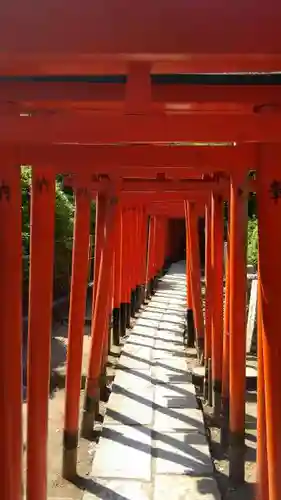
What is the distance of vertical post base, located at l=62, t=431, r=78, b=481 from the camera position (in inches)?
231

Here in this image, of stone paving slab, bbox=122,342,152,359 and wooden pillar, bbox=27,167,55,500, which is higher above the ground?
wooden pillar, bbox=27,167,55,500

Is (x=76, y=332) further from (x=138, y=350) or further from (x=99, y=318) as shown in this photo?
(x=138, y=350)

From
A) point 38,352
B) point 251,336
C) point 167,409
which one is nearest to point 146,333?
point 251,336

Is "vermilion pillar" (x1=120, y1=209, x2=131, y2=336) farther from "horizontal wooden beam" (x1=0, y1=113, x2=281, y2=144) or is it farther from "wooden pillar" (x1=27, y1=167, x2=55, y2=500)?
"horizontal wooden beam" (x1=0, y1=113, x2=281, y2=144)

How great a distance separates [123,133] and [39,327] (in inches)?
76.8

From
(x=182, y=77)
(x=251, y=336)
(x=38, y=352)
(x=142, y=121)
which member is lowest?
(x=251, y=336)

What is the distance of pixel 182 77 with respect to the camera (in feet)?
7.30

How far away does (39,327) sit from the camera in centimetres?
392

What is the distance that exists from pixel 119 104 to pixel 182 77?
0.26 m

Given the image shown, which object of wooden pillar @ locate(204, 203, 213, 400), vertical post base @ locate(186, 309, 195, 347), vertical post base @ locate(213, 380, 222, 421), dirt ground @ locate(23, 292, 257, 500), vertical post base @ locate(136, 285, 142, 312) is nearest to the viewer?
→ dirt ground @ locate(23, 292, 257, 500)

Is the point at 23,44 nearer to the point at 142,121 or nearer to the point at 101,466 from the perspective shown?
the point at 142,121

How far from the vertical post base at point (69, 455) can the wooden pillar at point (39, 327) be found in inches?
82.3

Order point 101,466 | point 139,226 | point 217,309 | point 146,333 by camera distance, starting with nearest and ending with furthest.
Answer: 1. point 101,466
2. point 217,309
3. point 146,333
4. point 139,226

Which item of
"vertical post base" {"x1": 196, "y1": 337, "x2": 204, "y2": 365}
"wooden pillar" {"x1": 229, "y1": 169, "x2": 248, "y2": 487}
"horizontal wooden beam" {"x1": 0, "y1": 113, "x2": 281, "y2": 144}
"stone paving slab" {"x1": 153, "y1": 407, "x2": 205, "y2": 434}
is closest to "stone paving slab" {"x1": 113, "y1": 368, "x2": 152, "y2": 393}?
"stone paving slab" {"x1": 153, "y1": 407, "x2": 205, "y2": 434}
